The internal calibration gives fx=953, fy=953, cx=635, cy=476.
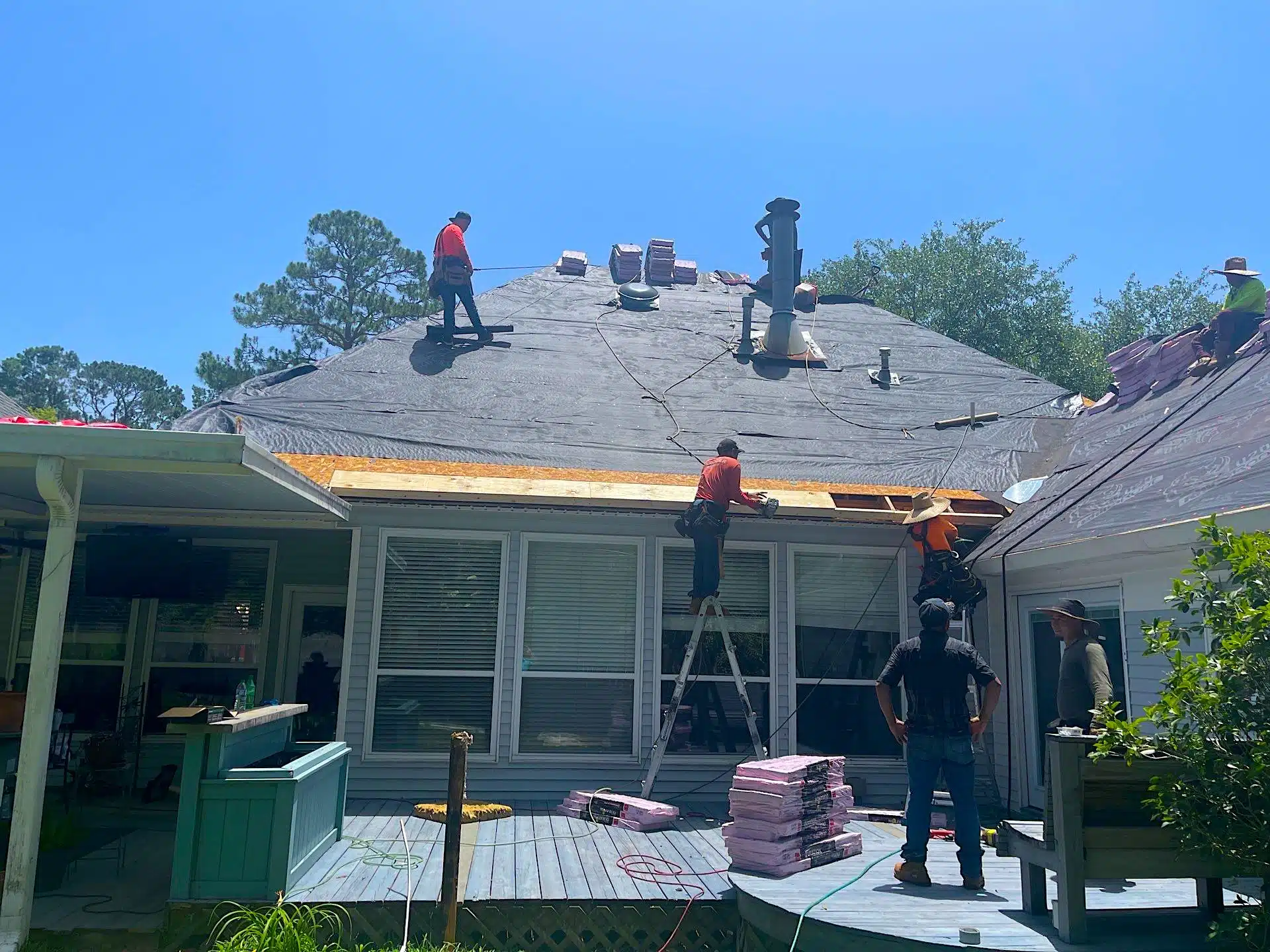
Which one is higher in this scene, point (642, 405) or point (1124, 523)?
point (642, 405)

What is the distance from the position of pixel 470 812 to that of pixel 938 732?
11.8 feet

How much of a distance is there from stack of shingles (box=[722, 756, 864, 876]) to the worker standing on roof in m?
6.74

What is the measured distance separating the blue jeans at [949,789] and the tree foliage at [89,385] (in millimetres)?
46497

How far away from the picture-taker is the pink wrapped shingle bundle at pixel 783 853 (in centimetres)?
534

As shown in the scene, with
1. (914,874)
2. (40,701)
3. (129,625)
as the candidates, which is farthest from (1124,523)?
(129,625)

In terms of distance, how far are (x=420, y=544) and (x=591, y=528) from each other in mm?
1418

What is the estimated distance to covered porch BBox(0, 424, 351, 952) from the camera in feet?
15.7

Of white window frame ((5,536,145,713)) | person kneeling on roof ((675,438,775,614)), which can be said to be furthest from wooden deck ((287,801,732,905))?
white window frame ((5,536,145,713))

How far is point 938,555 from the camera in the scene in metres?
7.45

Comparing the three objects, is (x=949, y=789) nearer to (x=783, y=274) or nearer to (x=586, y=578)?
(x=586, y=578)

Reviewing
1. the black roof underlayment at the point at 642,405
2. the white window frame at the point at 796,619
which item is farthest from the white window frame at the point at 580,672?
the white window frame at the point at 796,619

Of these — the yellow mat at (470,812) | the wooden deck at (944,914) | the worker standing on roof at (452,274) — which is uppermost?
the worker standing on roof at (452,274)

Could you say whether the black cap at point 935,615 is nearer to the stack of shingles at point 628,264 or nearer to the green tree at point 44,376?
the stack of shingles at point 628,264

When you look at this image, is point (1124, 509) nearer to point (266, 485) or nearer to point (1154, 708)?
point (1154, 708)
